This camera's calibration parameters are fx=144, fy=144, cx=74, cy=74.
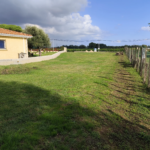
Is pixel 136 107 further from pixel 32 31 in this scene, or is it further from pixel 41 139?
pixel 32 31

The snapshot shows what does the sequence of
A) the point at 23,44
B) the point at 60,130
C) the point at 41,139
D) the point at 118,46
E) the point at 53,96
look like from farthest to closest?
the point at 118,46 < the point at 23,44 < the point at 53,96 < the point at 60,130 < the point at 41,139

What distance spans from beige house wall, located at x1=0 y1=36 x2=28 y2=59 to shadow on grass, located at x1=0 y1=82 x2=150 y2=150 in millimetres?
11800

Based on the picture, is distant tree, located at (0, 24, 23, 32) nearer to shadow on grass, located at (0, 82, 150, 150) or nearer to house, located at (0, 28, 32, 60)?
house, located at (0, 28, 32, 60)

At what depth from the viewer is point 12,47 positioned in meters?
15.1

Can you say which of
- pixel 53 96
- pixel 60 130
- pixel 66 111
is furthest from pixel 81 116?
pixel 53 96

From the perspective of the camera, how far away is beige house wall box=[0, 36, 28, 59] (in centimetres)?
1446

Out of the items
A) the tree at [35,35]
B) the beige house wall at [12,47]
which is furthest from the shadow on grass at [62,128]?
the tree at [35,35]

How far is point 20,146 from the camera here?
2.36m

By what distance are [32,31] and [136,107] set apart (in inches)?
939

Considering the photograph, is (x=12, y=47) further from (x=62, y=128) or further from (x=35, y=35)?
(x=62, y=128)

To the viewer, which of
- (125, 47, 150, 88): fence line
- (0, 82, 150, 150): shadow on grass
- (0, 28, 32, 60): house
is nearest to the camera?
(0, 82, 150, 150): shadow on grass

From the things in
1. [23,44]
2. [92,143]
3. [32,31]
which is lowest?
[92,143]

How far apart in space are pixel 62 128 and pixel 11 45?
46.8 ft

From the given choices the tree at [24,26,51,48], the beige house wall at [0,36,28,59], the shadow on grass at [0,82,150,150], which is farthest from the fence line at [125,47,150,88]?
the tree at [24,26,51,48]
